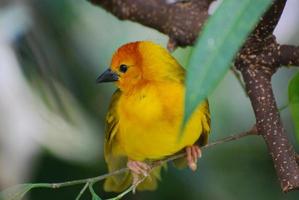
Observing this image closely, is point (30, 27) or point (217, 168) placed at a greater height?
point (30, 27)

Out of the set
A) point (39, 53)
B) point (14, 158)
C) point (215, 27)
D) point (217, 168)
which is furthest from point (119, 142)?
point (217, 168)

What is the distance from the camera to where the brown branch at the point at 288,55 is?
738 millimetres

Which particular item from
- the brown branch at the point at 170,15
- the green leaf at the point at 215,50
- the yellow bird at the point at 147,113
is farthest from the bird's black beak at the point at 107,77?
the green leaf at the point at 215,50

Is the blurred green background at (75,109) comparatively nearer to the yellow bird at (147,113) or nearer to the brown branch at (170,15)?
the yellow bird at (147,113)

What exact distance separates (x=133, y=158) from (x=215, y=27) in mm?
558

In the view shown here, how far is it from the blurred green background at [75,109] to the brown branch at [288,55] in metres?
0.46

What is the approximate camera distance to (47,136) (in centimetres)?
150

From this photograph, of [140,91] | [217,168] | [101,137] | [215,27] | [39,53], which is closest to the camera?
[215,27]

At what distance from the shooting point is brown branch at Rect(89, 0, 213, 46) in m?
0.77

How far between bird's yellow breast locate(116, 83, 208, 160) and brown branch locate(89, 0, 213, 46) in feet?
0.55

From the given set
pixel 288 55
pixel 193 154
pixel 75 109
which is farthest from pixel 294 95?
pixel 75 109

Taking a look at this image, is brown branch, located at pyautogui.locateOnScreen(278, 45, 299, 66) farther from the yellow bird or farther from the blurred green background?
the blurred green background

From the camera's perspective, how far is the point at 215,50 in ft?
1.55

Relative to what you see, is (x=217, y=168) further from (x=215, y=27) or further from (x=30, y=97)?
(x=215, y=27)
